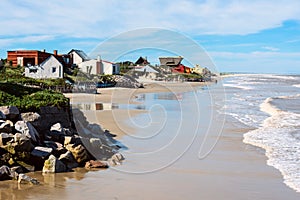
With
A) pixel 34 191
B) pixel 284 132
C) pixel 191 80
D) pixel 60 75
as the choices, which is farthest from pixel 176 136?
pixel 191 80

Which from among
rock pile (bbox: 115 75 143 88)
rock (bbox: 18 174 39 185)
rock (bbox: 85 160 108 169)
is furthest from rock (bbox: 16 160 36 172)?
rock pile (bbox: 115 75 143 88)

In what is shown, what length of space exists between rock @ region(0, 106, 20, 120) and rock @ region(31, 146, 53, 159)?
1.57 metres

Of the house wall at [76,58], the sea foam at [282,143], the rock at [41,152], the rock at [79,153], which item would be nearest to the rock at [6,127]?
the rock at [41,152]

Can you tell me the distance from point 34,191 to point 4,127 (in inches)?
109

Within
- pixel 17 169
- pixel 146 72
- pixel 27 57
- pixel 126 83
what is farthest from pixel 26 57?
pixel 17 169

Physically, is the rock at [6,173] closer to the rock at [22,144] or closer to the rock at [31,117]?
the rock at [22,144]

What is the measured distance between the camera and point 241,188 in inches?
373

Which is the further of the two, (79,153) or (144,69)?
(144,69)

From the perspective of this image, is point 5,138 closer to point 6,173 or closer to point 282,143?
point 6,173

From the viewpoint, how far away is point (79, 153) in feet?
36.5

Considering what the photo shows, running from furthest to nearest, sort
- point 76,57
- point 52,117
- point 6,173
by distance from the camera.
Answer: point 76,57
point 52,117
point 6,173

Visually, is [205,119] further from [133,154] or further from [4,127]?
[4,127]

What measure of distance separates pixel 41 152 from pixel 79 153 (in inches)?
41.9

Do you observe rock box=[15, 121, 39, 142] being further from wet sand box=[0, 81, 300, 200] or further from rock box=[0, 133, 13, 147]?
wet sand box=[0, 81, 300, 200]
